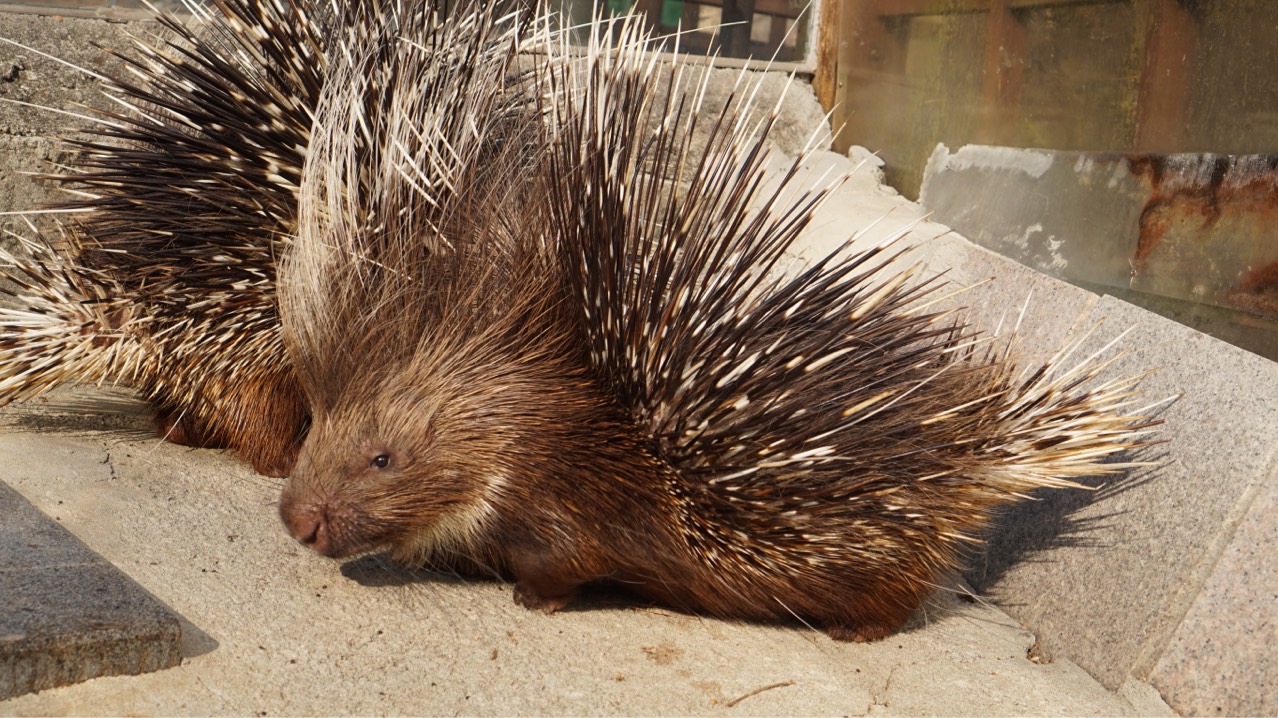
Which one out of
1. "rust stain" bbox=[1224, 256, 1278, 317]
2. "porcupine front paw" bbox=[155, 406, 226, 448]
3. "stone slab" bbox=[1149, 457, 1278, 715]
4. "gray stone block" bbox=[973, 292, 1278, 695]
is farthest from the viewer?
"porcupine front paw" bbox=[155, 406, 226, 448]

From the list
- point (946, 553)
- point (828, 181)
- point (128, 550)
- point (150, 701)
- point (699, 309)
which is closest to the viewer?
point (150, 701)

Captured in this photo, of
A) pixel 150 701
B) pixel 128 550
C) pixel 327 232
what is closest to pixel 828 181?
pixel 327 232

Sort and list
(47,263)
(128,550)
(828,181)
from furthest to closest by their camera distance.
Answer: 1. (828,181)
2. (47,263)
3. (128,550)

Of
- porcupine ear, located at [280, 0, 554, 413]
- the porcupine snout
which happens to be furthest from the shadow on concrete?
the porcupine snout

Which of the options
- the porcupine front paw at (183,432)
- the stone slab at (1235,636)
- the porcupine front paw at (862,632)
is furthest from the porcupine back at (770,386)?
the porcupine front paw at (183,432)

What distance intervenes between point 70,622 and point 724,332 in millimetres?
1428

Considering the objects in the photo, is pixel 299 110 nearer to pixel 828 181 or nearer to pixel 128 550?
pixel 128 550

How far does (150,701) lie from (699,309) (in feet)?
4.44

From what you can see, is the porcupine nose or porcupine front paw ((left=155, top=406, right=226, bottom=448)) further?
porcupine front paw ((left=155, top=406, right=226, bottom=448))

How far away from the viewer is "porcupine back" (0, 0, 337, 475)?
3488mm

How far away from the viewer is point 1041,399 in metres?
2.93

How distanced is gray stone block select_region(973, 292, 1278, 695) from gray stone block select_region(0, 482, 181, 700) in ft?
7.04

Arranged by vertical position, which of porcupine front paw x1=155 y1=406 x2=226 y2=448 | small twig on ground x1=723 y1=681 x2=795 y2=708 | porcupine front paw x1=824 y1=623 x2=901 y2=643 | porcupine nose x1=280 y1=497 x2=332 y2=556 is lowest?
porcupine front paw x1=824 y1=623 x2=901 y2=643

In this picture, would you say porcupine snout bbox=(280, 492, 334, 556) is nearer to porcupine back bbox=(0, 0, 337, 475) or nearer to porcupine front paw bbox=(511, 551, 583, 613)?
porcupine front paw bbox=(511, 551, 583, 613)
